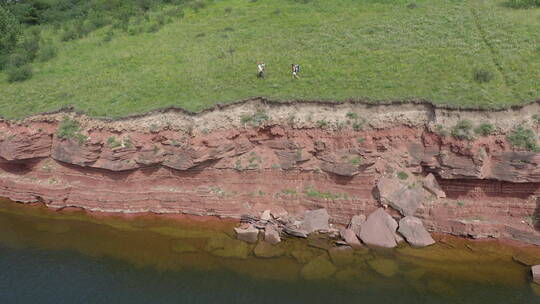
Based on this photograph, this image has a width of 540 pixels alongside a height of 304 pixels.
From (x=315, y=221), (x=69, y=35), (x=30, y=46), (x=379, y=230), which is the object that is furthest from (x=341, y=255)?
(x=69, y=35)

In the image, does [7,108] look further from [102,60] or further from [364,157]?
[364,157]

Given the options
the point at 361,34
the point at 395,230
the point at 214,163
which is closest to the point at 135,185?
the point at 214,163

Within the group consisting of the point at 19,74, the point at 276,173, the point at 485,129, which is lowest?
the point at 276,173

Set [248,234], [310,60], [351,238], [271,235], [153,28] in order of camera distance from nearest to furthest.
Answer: [351,238]
[271,235]
[248,234]
[310,60]
[153,28]

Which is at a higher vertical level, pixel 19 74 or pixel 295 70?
pixel 295 70

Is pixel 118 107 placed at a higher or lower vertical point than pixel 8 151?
higher

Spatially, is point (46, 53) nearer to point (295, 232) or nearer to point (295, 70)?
point (295, 70)
